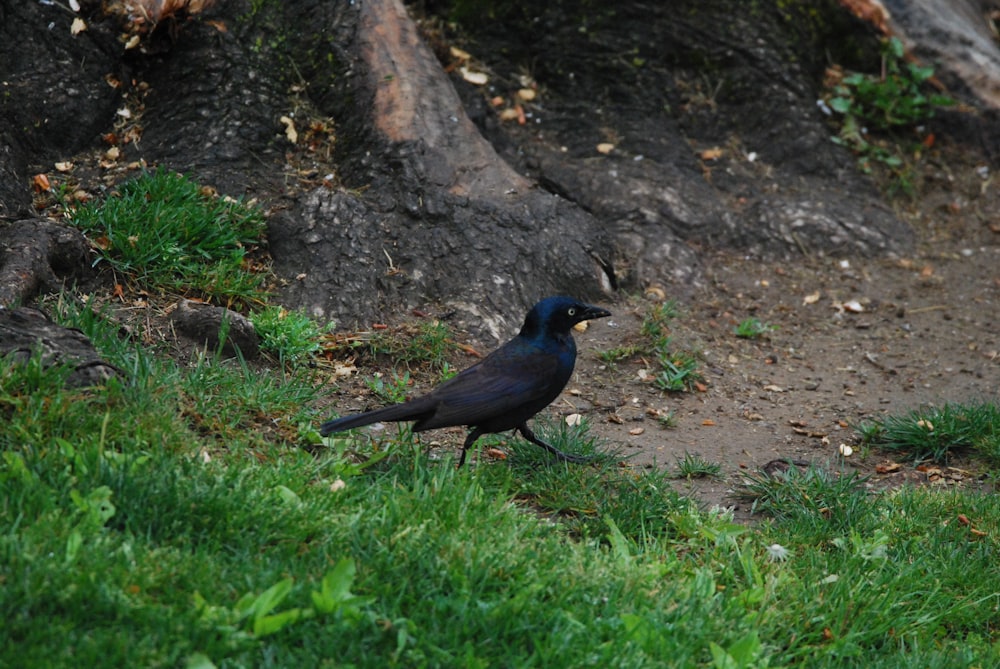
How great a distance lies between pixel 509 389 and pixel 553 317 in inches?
20.4

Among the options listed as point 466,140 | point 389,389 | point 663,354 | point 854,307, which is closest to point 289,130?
point 466,140

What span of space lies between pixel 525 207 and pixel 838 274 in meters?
2.40

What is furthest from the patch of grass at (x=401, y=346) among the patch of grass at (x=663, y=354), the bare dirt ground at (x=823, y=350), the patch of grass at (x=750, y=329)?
the patch of grass at (x=750, y=329)

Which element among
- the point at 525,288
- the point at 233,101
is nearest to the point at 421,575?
the point at 525,288

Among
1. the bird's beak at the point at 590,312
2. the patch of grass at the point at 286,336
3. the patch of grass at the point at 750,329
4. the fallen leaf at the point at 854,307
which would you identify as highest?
the bird's beak at the point at 590,312

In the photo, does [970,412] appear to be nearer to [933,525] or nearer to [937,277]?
[933,525]

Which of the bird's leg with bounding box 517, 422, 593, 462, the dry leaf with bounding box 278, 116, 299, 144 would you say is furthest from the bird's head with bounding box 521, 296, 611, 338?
the dry leaf with bounding box 278, 116, 299, 144

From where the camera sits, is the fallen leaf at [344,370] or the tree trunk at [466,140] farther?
the tree trunk at [466,140]

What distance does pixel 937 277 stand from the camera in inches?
283

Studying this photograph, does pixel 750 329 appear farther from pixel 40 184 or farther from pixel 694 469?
pixel 40 184

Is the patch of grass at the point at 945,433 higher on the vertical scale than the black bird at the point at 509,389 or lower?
lower

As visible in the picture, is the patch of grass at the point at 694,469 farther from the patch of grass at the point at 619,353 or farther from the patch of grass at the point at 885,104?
the patch of grass at the point at 885,104

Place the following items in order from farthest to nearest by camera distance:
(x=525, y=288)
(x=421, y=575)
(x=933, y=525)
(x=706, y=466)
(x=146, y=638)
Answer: (x=525, y=288) < (x=706, y=466) < (x=933, y=525) < (x=421, y=575) < (x=146, y=638)

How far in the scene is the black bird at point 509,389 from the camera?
412 centimetres
